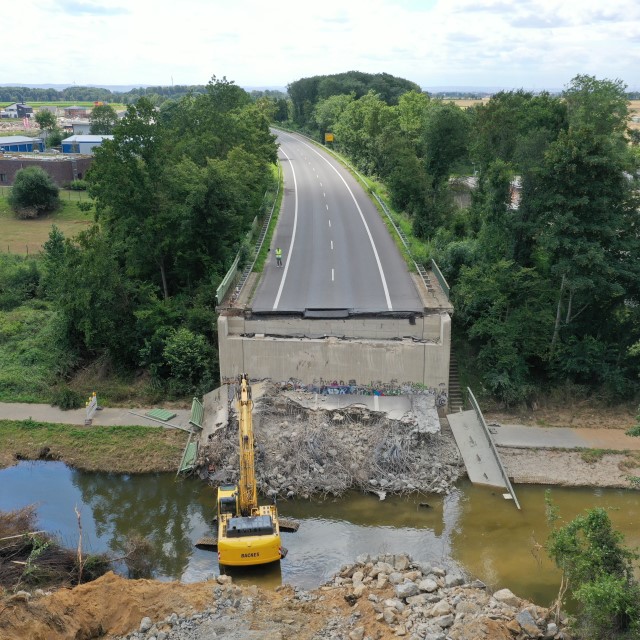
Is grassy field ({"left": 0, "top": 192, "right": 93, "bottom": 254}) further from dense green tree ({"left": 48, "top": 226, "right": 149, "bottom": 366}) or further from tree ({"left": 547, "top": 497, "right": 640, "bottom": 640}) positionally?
tree ({"left": 547, "top": 497, "right": 640, "bottom": 640})

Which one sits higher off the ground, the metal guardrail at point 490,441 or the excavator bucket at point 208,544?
the metal guardrail at point 490,441

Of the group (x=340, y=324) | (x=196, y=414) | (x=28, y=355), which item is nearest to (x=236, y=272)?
(x=340, y=324)

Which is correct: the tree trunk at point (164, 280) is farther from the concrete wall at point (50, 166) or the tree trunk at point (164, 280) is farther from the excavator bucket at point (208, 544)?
the concrete wall at point (50, 166)

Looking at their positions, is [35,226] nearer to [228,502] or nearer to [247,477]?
[228,502]

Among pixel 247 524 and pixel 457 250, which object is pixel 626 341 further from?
pixel 247 524

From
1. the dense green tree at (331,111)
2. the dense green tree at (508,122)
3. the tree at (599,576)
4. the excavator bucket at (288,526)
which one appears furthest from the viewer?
→ the dense green tree at (331,111)

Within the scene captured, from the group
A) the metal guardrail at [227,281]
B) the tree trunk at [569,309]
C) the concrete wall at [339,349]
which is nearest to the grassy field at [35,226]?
the metal guardrail at [227,281]

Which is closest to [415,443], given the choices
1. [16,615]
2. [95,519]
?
[95,519]
